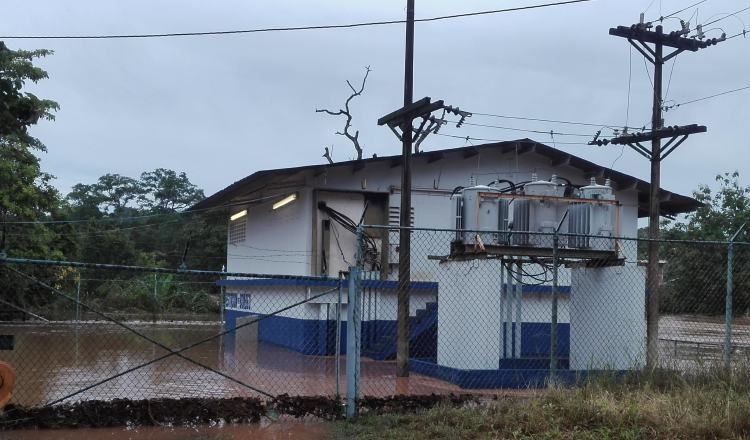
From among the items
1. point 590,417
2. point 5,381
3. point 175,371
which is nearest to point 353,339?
point 590,417

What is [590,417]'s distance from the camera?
8094mm

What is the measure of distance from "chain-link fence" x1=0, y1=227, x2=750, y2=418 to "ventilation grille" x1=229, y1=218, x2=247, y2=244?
155 centimetres

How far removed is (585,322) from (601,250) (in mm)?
1308

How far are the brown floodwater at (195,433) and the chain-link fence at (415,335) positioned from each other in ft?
1.51

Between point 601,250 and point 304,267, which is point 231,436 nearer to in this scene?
point 601,250

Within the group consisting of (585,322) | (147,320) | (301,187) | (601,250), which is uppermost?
(301,187)

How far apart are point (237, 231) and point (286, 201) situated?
5.66 meters

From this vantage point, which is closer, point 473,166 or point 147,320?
point 473,166

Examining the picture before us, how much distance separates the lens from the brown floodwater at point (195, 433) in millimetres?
8000

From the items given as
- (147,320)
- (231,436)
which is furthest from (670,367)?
(147,320)

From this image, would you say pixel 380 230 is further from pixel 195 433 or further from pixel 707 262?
pixel 707 262

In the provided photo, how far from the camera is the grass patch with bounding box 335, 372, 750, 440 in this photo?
766 cm

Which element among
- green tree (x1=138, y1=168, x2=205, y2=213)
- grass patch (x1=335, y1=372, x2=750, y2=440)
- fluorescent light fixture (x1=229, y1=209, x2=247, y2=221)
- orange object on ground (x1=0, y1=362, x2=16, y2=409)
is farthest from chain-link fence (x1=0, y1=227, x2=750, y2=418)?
green tree (x1=138, y1=168, x2=205, y2=213)

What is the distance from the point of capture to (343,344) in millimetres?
18000
